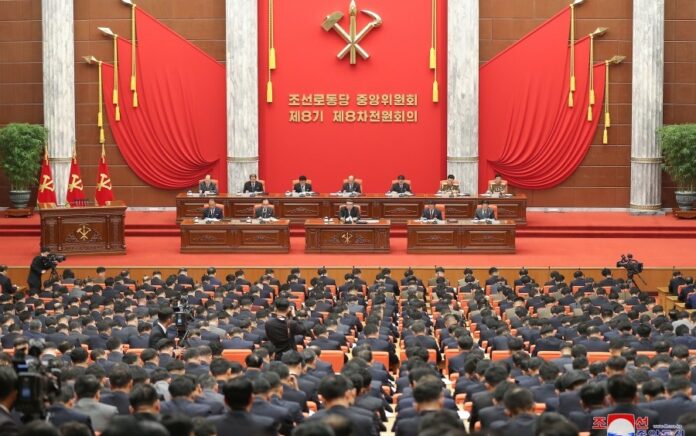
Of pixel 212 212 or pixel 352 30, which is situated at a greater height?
pixel 352 30

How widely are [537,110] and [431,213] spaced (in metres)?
4.83

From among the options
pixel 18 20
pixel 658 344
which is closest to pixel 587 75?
pixel 18 20

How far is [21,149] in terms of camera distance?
2281cm

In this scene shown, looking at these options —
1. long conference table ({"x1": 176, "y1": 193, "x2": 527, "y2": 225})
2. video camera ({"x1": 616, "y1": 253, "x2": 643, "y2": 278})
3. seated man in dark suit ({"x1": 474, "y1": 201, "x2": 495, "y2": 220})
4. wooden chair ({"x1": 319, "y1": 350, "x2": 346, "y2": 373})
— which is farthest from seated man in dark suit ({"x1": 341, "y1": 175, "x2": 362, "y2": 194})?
wooden chair ({"x1": 319, "y1": 350, "x2": 346, "y2": 373})

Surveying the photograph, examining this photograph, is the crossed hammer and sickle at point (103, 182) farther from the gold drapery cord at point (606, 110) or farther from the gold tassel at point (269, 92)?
the gold drapery cord at point (606, 110)

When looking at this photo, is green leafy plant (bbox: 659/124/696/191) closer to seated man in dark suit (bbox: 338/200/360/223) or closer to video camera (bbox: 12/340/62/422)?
seated man in dark suit (bbox: 338/200/360/223)

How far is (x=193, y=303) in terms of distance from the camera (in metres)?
Result: 14.4

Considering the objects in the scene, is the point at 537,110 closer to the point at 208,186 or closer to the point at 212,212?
the point at 208,186

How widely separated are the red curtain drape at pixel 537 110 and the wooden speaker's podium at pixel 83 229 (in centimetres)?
816

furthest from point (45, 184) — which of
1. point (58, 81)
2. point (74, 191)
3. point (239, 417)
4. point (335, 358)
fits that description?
point (239, 417)

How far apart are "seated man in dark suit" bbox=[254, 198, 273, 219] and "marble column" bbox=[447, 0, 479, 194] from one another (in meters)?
4.82

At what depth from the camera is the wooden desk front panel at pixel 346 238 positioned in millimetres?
19781

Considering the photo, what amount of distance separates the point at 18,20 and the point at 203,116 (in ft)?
14.1

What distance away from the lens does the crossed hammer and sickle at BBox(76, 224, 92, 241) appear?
19406mm
